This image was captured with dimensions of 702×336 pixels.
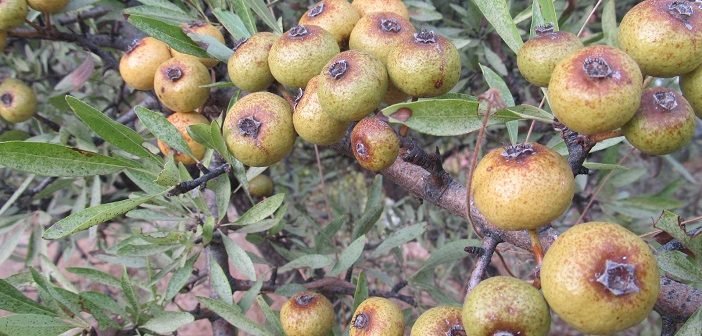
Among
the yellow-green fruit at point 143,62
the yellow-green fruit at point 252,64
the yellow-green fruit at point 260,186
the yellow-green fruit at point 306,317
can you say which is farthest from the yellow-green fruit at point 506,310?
the yellow-green fruit at point 260,186

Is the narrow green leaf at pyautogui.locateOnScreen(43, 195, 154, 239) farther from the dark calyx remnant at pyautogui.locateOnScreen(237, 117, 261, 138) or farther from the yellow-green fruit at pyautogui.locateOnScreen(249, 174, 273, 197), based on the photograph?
the yellow-green fruit at pyautogui.locateOnScreen(249, 174, 273, 197)

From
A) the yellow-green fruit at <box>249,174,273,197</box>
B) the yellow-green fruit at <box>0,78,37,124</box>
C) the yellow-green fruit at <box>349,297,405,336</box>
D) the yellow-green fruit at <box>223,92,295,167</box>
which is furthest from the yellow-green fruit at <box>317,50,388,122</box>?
the yellow-green fruit at <box>0,78,37,124</box>

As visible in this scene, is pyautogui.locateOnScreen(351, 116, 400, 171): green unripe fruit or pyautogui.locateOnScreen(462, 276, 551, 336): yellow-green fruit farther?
pyautogui.locateOnScreen(351, 116, 400, 171): green unripe fruit

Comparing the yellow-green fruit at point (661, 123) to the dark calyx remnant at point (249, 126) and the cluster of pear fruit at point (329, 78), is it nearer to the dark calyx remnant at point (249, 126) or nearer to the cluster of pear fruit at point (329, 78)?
the cluster of pear fruit at point (329, 78)

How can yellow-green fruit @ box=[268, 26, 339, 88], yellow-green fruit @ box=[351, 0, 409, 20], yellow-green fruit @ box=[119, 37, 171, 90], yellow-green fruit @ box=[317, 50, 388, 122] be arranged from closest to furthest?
yellow-green fruit @ box=[317, 50, 388, 122] → yellow-green fruit @ box=[268, 26, 339, 88] → yellow-green fruit @ box=[351, 0, 409, 20] → yellow-green fruit @ box=[119, 37, 171, 90]

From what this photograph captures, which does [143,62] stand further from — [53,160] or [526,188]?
[526,188]

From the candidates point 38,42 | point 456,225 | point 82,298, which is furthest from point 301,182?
point 82,298

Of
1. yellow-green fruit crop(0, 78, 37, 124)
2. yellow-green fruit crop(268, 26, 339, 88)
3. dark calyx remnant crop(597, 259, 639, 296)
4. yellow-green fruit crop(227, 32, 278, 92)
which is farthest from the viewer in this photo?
yellow-green fruit crop(0, 78, 37, 124)
